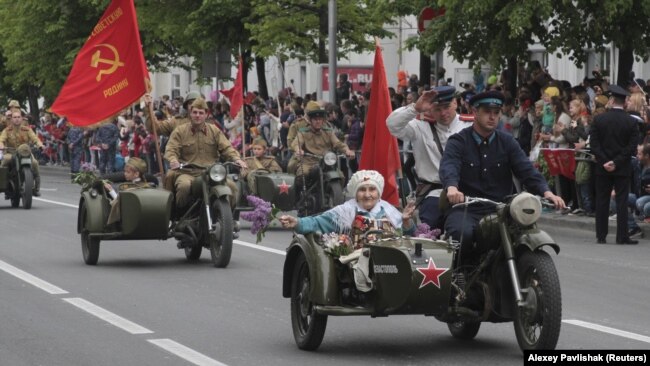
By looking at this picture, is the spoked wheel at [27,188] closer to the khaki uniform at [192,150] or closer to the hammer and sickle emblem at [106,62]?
the hammer and sickle emblem at [106,62]

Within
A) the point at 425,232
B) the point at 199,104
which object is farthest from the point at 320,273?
the point at 199,104

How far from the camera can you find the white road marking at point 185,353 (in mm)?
9580

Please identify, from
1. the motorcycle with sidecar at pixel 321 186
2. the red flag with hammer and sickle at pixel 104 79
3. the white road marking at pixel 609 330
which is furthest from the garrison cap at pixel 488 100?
the motorcycle with sidecar at pixel 321 186

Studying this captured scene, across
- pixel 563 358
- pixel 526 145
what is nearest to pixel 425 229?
pixel 563 358

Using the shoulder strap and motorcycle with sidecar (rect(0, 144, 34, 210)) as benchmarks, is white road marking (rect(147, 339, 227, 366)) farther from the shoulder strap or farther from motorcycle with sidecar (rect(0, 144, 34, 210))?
motorcycle with sidecar (rect(0, 144, 34, 210))

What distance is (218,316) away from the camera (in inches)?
470

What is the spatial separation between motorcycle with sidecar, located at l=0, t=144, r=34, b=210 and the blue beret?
15771 mm

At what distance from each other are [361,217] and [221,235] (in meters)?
5.60

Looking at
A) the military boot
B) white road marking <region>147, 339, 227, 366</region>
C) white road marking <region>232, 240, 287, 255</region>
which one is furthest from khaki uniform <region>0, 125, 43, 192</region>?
white road marking <region>147, 339, 227, 366</region>

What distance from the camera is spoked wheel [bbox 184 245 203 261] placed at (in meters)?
16.4

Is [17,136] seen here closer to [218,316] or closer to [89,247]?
[89,247]

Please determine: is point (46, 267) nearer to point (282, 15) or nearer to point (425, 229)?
point (425, 229)

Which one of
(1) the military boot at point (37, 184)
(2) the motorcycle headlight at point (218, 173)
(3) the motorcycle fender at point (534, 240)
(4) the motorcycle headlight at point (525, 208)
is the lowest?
(1) the military boot at point (37, 184)

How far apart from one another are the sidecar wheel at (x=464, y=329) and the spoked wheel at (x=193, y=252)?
6.08 metres
